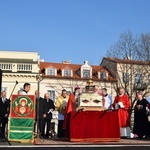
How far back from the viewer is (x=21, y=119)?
985 cm

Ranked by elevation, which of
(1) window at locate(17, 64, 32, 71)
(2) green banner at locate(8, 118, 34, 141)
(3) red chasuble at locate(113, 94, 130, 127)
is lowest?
(2) green banner at locate(8, 118, 34, 141)

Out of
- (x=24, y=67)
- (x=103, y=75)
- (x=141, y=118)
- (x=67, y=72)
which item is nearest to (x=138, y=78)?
(x=103, y=75)

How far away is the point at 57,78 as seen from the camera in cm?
4512

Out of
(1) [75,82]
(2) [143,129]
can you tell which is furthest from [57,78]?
(2) [143,129]

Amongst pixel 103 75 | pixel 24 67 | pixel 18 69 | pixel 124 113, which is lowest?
pixel 124 113

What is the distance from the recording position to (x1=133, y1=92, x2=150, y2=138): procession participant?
482 inches

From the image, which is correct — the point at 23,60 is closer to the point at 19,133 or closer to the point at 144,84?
the point at 144,84

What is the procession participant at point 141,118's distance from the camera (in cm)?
1225

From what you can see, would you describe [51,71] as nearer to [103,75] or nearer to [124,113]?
[103,75]

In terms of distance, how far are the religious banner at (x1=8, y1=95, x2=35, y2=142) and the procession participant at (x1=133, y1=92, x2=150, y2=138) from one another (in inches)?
169

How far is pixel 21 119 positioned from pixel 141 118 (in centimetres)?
476

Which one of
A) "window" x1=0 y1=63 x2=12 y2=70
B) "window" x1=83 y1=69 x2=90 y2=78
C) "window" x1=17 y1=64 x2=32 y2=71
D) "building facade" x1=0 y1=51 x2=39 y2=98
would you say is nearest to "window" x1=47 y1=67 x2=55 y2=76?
"building facade" x1=0 y1=51 x2=39 y2=98

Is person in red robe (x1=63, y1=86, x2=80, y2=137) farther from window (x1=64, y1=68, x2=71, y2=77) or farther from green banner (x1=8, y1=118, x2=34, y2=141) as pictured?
window (x1=64, y1=68, x2=71, y2=77)

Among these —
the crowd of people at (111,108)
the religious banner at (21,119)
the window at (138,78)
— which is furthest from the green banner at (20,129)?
the window at (138,78)
